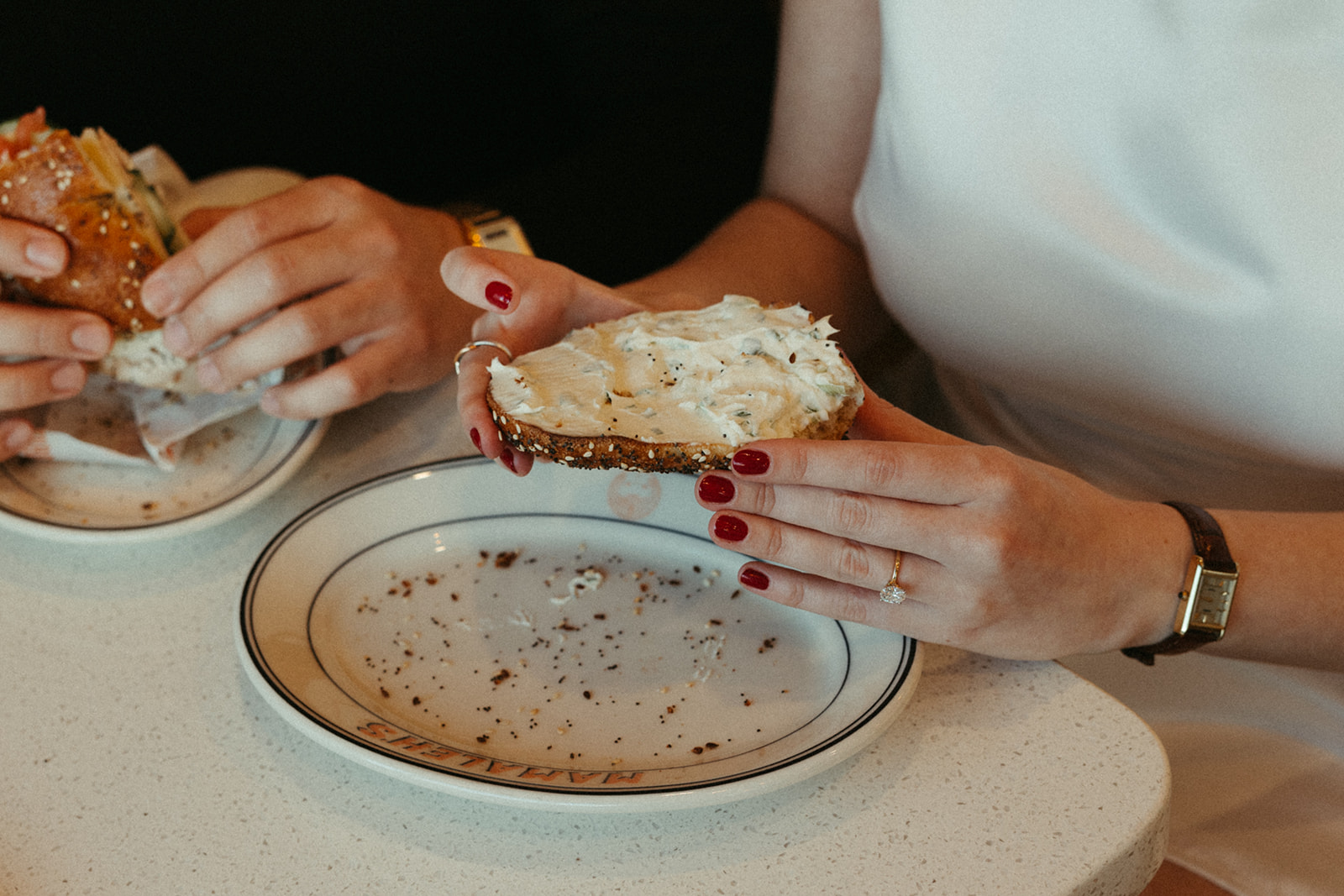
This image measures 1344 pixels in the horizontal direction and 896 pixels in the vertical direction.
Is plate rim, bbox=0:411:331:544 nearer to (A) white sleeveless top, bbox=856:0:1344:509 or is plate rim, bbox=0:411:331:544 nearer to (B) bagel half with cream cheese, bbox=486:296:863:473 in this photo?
(B) bagel half with cream cheese, bbox=486:296:863:473

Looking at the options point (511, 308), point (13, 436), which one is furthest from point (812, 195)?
point (13, 436)

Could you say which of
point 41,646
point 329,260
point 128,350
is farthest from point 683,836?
point 128,350

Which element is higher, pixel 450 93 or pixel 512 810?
pixel 450 93

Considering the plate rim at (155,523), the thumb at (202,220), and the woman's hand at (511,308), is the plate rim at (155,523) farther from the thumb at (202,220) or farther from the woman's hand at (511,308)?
the thumb at (202,220)

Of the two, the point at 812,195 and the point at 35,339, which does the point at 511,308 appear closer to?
the point at 35,339

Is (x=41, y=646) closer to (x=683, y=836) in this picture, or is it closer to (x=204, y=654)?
(x=204, y=654)

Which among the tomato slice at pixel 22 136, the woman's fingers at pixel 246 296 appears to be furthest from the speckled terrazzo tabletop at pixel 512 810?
the tomato slice at pixel 22 136
